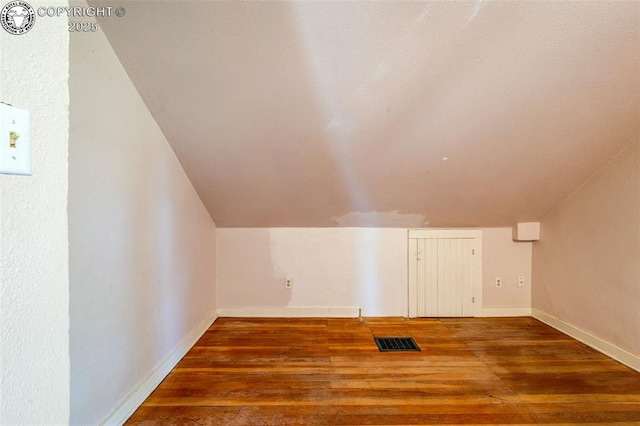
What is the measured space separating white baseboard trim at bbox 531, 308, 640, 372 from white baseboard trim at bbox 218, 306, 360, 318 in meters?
1.71

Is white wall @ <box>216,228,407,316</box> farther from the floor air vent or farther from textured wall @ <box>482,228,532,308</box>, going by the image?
textured wall @ <box>482,228,532,308</box>

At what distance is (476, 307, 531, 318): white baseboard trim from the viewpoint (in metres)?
2.95

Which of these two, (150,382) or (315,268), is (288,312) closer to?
(315,268)

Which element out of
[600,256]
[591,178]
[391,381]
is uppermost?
[591,178]

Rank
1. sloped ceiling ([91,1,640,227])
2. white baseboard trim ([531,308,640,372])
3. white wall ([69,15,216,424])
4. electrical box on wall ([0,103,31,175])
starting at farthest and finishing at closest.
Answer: white baseboard trim ([531,308,640,372]), sloped ceiling ([91,1,640,227]), white wall ([69,15,216,424]), electrical box on wall ([0,103,31,175])

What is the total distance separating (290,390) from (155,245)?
3.81 feet

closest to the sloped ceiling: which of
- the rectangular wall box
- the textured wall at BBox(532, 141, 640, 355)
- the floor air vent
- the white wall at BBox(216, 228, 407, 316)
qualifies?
the textured wall at BBox(532, 141, 640, 355)

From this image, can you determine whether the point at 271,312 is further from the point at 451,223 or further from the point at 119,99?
the point at 119,99

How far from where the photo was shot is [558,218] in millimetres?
2670

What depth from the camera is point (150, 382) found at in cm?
173

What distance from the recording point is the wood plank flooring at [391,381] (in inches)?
61.1

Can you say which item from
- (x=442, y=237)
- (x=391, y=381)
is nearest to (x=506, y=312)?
(x=442, y=237)

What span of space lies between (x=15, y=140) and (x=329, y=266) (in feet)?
8.68

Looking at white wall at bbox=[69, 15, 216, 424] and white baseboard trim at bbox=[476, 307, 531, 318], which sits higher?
white wall at bbox=[69, 15, 216, 424]
